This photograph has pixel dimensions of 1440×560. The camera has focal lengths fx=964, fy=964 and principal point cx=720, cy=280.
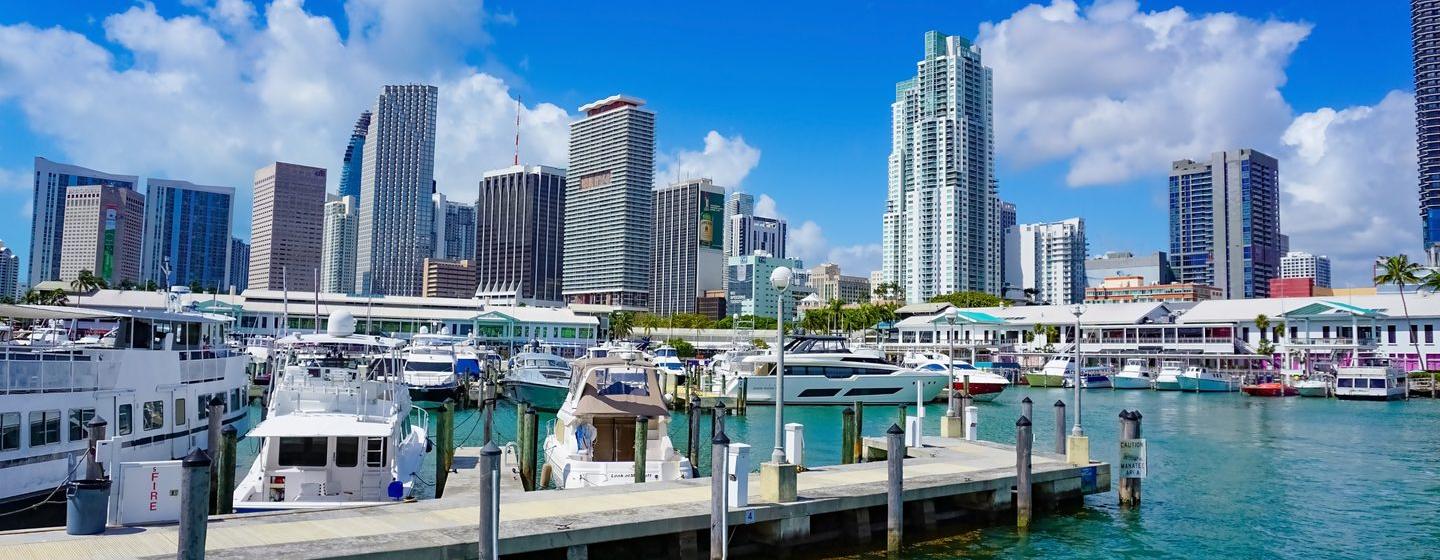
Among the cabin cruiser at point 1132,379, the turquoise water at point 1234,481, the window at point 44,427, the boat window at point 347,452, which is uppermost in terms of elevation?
the window at point 44,427

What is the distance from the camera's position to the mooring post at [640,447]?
23281 millimetres

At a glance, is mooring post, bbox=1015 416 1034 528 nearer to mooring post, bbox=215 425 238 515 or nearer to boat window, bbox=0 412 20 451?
mooring post, bbox=215 425 238 515

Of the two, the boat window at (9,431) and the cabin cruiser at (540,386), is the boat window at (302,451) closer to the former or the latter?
the boat window at (9,431)

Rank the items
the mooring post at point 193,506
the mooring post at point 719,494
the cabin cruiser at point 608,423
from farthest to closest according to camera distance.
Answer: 1. the cabin cruiser at point 608,423
2. the mooring post at point 719,494
3. the mooring post at point 193,506

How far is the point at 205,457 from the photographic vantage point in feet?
40.0

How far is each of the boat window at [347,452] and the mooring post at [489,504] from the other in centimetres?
868

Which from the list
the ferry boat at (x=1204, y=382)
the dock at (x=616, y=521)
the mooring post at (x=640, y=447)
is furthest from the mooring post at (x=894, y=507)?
Answer: the ferry boat at (x=1204, y=382)

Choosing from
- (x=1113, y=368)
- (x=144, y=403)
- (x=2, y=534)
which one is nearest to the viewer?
(x=2, y=534)

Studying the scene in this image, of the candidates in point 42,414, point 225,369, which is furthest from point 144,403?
point 225,369

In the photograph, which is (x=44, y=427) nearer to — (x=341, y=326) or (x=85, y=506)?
(x=85, y=506)

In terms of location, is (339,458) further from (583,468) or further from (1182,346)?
(1182,346)

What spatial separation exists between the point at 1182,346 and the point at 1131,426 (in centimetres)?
9089

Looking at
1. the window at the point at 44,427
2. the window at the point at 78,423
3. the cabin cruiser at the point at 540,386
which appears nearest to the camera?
the window at the point at 44,427

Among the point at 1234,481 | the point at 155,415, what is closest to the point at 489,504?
the point at 155,415
